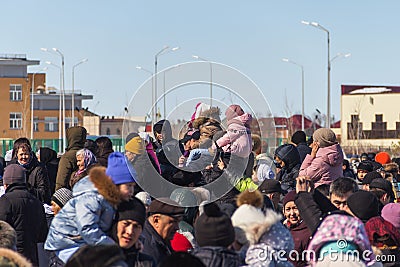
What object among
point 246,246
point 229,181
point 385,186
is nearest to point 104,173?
point 246,246

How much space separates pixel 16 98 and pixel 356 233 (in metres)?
85.7

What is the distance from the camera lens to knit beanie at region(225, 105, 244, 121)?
27.9ft

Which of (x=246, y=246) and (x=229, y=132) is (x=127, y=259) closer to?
(x=246, y=246)

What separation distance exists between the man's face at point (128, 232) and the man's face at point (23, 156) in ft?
17.7

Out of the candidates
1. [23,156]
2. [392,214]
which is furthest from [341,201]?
[23,156]

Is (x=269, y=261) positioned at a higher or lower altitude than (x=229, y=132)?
lower

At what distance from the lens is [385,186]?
32.1ft

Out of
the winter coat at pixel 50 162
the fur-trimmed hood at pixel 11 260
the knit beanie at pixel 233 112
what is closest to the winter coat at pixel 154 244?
the fur-trimmed hood at pixel 11 260

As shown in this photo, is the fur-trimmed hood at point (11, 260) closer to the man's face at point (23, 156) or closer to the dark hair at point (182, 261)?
the dark hair at point (182, 261)

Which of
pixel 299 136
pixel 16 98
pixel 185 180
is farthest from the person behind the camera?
pixel 16 98

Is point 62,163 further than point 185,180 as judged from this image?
Yes

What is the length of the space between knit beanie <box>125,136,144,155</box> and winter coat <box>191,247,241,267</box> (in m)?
3.26

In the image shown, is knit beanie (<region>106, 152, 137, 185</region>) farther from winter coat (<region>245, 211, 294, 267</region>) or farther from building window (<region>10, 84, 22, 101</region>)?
building window (<region>10, 84, 22, 101</region>)

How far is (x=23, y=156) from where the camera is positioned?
11586 millimetres
